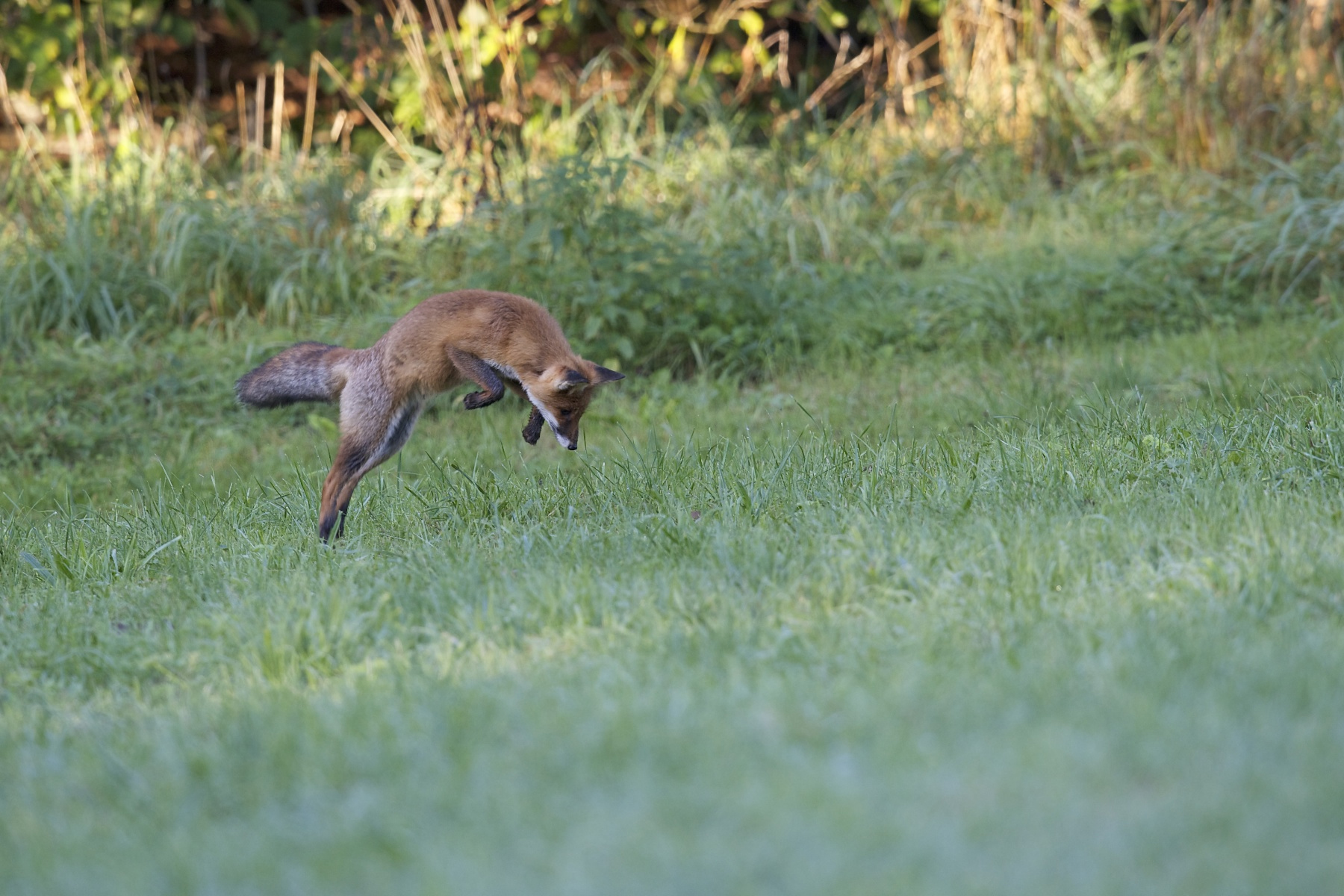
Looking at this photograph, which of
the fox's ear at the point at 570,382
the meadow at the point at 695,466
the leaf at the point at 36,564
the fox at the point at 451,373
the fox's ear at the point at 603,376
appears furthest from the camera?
the fox at the point at 451,373

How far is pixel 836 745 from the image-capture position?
9.01 feet

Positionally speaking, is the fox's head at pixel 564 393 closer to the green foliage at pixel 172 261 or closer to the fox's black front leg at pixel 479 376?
the fox's black front leg at pixel 479 376

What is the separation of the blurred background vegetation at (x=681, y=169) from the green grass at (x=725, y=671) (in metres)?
2.44

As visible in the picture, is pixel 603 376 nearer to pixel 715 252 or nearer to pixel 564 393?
pixel 564 393

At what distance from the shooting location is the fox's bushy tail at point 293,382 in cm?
571

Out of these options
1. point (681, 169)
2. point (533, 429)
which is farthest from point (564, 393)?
point (681, 169)

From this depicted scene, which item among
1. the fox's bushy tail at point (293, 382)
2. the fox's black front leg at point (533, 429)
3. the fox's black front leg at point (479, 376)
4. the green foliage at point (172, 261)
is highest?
the fox's black front leg at point (479, 376)

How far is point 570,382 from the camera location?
16.9ft

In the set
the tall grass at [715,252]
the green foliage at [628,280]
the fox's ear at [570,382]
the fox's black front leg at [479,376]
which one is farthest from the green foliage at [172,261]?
the fox's ear at [570,382]

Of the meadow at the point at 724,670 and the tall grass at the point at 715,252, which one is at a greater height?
the meadow at the point at 724,670

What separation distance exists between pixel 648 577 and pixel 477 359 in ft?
6.05

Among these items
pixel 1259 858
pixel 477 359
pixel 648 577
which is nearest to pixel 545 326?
pixel 477 359

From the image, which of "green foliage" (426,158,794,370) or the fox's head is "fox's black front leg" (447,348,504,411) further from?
"green foliage" (426,158,794,370)

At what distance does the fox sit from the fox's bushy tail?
11 centimetres
